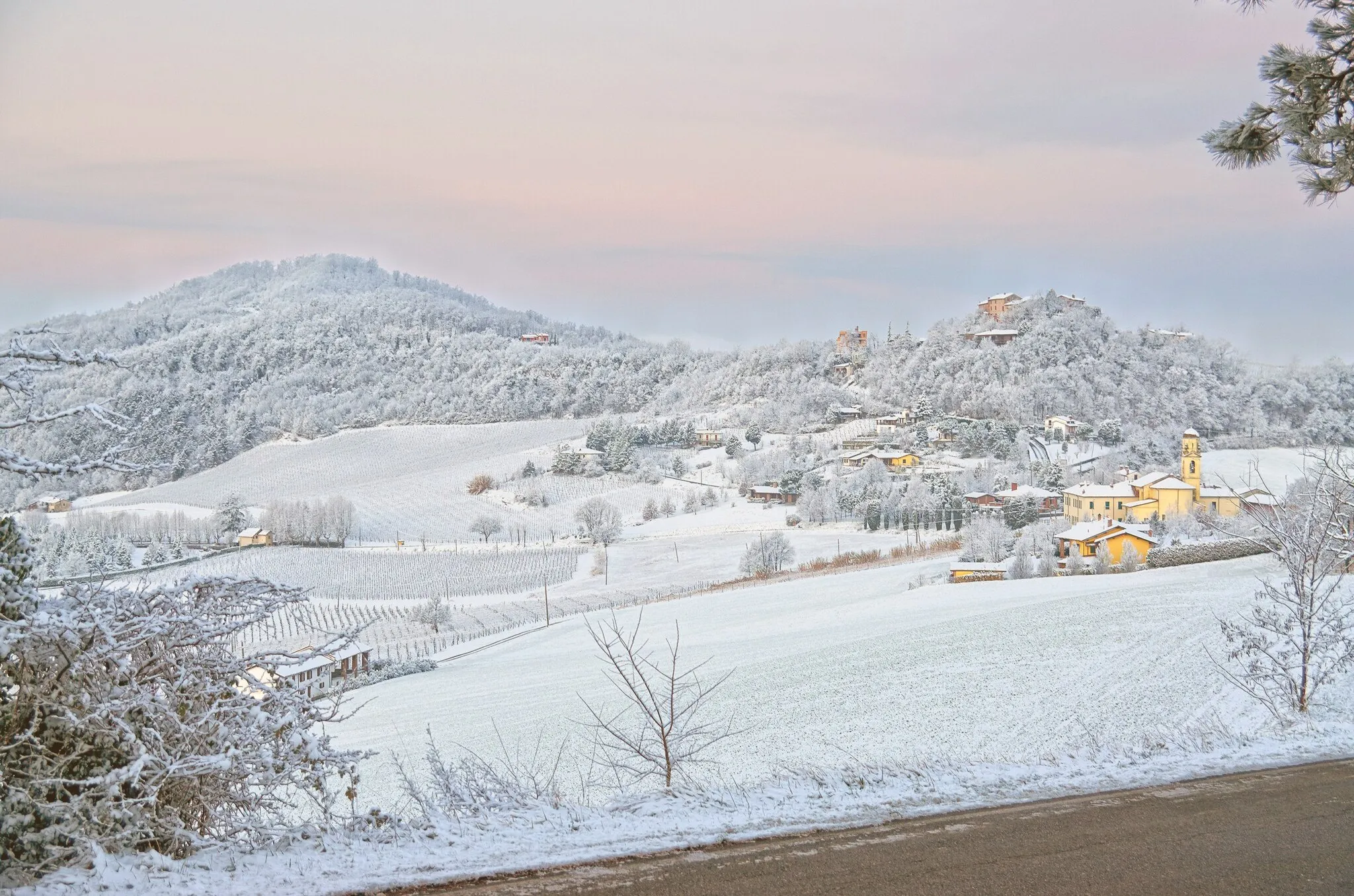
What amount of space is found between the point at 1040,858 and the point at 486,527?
6148 centimetres

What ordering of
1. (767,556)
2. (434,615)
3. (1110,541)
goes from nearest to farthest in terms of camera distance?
(1110,541) < (434,615) < (767,556)

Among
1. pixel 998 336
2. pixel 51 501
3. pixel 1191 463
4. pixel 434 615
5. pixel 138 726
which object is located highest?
pixel 998 336

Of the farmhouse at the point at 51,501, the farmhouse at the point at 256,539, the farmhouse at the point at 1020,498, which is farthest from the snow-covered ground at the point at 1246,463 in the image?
the farmhouse at the point at 256,539

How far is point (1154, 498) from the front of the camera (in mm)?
50844

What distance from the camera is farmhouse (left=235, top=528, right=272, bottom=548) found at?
61.1 m

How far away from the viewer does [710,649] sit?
2564 cm

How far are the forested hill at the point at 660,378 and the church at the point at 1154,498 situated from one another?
Result: 55.0 ft

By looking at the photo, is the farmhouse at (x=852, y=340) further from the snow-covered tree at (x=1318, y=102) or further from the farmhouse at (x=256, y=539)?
the snow-covered tree at (x=1318, y=102)

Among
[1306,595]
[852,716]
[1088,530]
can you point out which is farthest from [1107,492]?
[1306,595]

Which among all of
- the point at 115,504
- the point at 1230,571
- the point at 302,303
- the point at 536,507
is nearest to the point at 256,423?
the point at 115,504

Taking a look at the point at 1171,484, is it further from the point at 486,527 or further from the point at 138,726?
the point at 138,726

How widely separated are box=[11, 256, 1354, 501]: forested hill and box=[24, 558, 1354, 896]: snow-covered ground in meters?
49.1

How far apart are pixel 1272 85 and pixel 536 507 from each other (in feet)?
220

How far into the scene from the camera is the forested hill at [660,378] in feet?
301
